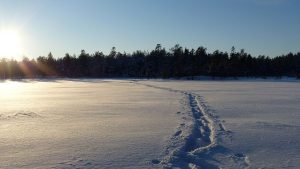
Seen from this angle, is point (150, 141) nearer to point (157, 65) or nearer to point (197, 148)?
point (197, 148)

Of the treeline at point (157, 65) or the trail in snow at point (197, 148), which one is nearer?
the trail in snow at point (197, 148)

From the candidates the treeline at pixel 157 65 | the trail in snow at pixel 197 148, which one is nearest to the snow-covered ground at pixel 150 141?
the trail in snow at pixel 197 148

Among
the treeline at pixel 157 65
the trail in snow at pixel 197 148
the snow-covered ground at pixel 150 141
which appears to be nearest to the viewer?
the trail in snow at pixel 197 148

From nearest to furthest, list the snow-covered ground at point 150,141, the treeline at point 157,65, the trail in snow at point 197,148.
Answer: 1. the trail in snow at point 197,148
2. the snow-covered ground at point 150,141
3. the treeline at point 157,65

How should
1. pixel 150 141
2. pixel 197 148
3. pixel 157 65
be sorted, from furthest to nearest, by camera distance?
1. pixel 157 65
2. pixel 150 141
3. pixel 197 148

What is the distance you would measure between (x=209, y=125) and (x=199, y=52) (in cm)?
11219

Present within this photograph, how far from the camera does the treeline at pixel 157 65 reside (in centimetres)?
10888

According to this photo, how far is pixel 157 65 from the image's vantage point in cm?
13550

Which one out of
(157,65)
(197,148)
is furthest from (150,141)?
(157,65)

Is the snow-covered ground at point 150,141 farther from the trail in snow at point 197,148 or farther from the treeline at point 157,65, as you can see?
the treeline at point 157,65

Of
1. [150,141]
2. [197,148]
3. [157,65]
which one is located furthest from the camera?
[157,65]

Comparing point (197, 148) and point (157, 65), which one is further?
point (157, 65)

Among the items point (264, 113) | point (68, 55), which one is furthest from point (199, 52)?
point (264, 113)

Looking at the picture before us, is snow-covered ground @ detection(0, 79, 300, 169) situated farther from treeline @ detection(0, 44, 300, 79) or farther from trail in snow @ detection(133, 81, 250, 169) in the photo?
treeline @ detection(0, 44, 300, 79)
